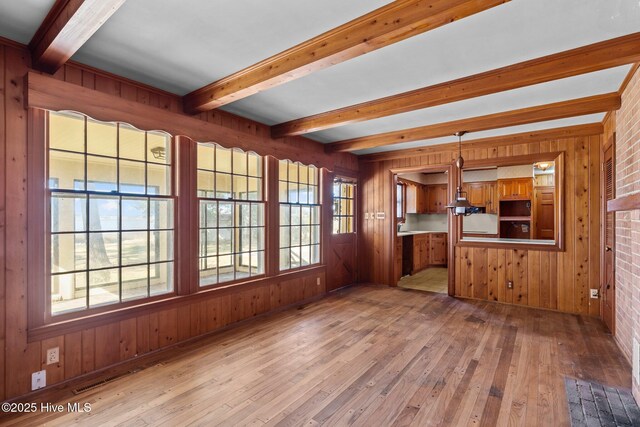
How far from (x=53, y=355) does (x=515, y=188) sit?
27.6 feet

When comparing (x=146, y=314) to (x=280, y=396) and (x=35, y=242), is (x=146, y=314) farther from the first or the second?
(x=280, y=396)

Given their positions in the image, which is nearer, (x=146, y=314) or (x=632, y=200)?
(x=632, y=200)

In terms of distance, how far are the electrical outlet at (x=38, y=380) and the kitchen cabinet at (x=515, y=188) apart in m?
8.35

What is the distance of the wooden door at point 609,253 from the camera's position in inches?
142

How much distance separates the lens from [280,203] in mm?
4727

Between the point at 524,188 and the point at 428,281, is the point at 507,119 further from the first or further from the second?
the point at 524,188

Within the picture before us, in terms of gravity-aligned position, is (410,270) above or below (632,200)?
below

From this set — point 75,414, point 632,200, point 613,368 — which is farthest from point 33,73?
point 613,368

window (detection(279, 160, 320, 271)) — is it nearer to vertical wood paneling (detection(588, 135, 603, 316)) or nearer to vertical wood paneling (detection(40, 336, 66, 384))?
vertical wood paneling (detection(40, 336, 66, 384))

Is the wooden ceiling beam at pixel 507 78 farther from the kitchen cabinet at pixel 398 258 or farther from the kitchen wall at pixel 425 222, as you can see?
the kitchen wall at pixel 425 222

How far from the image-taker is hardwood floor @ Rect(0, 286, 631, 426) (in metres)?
2.19

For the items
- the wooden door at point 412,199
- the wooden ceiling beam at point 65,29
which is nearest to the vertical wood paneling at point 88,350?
the wooden ceiling beam at point 65,29

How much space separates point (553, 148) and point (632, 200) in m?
2.95

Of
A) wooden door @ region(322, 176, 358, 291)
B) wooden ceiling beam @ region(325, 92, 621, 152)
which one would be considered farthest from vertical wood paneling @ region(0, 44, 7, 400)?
wooden ceiling beam @ region(325, 92, 621, 152)
